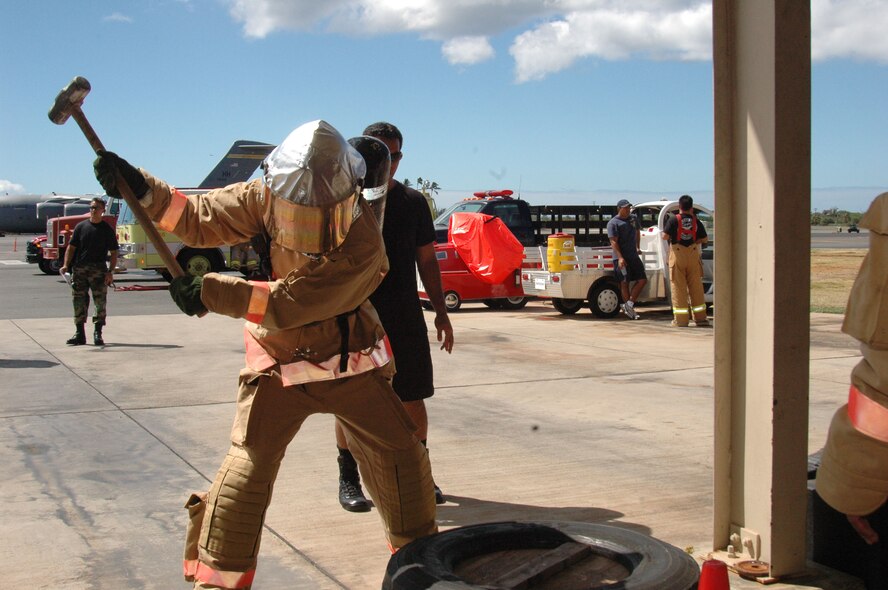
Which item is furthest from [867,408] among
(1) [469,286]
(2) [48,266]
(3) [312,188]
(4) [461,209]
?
(2) [48,266]

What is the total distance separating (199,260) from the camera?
69.5ft

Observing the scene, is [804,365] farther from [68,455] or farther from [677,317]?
[677,317]

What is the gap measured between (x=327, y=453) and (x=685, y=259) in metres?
8.00

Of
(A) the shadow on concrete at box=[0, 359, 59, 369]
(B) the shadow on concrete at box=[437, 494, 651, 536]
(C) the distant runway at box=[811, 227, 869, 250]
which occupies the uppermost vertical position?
(C) the distant runway at box=[811, 227, 869, 250]

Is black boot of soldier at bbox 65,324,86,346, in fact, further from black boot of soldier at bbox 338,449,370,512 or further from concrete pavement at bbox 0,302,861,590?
black boot of soldier at bbox 338,449,370,512

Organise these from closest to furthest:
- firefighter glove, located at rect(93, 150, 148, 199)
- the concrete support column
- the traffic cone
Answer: the traffic cone < firefighter glove, located at rect(93, 150, 148, 199) < the concrete support column

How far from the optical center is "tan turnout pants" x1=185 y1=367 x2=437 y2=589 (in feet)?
9.70

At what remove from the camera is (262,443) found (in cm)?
302

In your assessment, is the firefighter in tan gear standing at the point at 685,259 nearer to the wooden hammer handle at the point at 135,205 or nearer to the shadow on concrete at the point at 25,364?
the shadow on concrete at the point at 25,364

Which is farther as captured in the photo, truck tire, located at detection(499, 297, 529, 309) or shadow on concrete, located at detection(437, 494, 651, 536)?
truck tire, located at detection(499, 297, 529, 309)

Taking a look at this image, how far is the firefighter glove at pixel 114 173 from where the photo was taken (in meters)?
2.97

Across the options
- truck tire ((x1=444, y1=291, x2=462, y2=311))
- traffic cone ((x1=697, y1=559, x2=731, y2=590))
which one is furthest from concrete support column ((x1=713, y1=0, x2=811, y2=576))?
truck tire ((x1=444, y1=291, x2=462, y2=311))

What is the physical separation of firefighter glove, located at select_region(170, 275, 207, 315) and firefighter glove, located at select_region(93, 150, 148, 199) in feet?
1.27

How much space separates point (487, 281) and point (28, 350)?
22.7 feet
